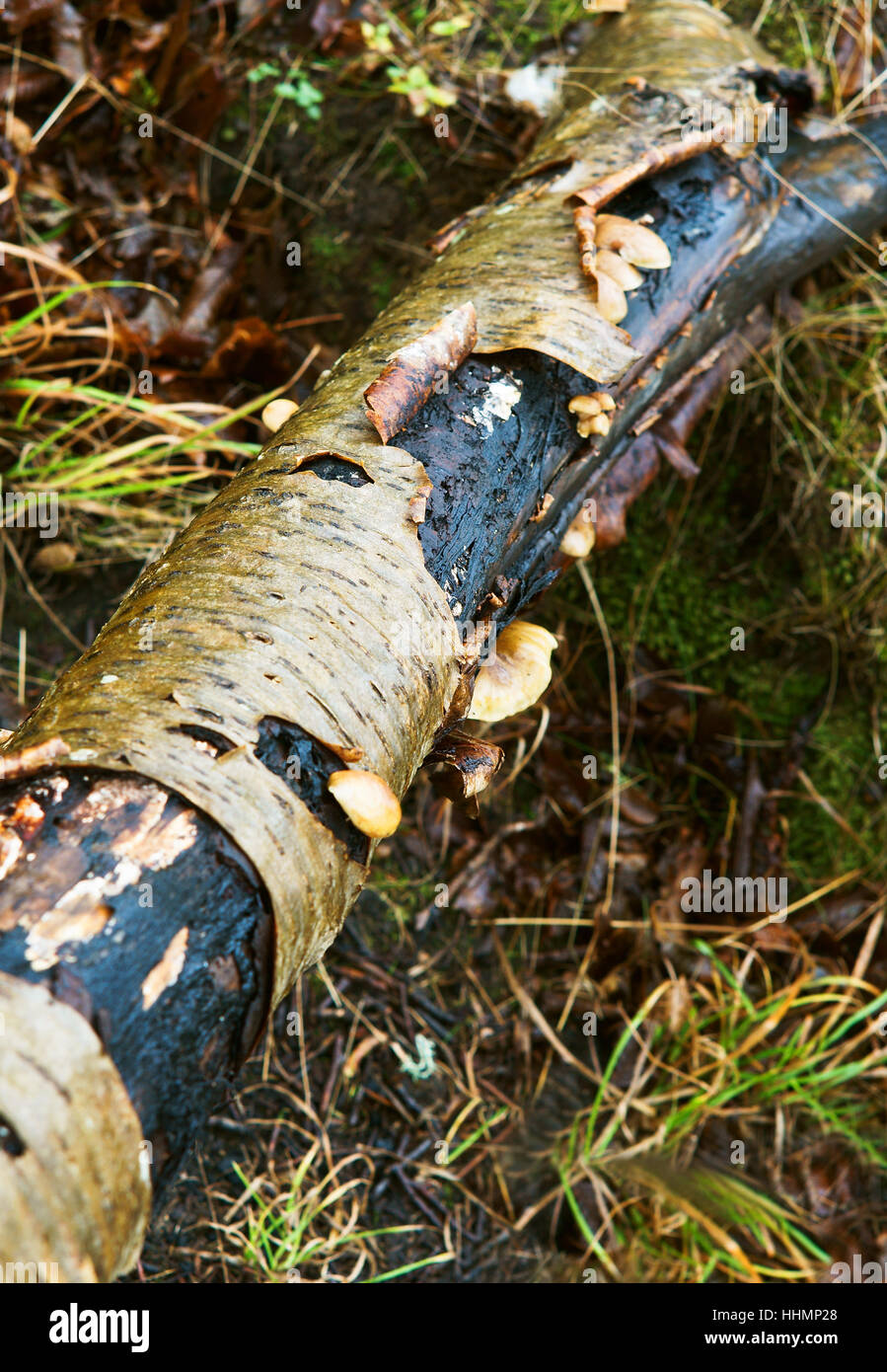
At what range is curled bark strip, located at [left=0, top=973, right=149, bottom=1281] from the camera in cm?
106

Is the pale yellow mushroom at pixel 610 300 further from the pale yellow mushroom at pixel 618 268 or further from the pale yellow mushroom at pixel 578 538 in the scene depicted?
the pale yellow mushroom at pixel 578 538

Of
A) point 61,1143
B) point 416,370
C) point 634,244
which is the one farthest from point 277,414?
point 61,1143

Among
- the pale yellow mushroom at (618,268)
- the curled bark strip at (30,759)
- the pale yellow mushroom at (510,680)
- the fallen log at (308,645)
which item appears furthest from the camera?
the pale yellow mushroom at (618,268)

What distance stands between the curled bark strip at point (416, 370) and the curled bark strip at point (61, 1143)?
1.17 metres

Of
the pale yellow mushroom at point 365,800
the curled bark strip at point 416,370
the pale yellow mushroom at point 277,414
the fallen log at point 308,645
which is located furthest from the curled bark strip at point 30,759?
the pale yellow mushroom at point 277,414

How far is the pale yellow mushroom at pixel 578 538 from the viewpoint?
2.32 m

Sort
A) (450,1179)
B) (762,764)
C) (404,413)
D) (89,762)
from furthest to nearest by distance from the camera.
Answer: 1. (762,764)
2. (450,1179)
3. (404,413)
4. (89,762)

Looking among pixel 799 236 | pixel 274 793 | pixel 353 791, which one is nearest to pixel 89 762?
pixel 274 793

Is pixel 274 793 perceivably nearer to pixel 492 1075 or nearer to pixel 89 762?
pixel 89 762

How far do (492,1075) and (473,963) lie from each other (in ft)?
1.31

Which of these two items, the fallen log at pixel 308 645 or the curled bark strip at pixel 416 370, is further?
the curled bark strip at pixel 416 370

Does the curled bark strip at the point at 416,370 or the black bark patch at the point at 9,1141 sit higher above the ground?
the curled bark strip at the point at 416,370

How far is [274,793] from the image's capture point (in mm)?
1376

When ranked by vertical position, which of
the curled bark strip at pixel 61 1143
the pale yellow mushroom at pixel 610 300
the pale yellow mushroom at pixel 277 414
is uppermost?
the pale yellow mushroom at pixel 610 300
